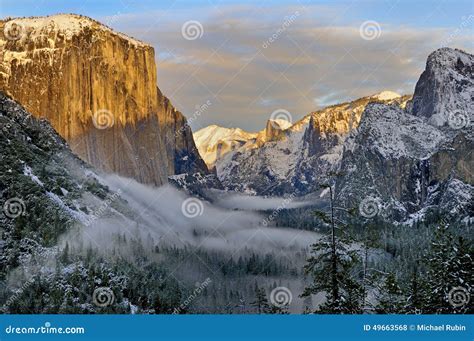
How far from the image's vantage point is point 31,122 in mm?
176750

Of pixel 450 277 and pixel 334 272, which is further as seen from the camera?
pixel 450 277

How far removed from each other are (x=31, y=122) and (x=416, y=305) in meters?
131

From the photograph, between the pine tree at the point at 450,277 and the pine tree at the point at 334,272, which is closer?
the pine tree at the point at 334,272

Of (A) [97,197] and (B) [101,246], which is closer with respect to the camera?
(B) [101,246]

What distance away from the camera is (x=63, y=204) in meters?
139

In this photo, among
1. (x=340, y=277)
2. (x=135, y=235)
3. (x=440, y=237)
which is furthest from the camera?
(x=135, y=235)

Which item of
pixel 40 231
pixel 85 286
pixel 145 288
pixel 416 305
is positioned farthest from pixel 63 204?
pixel 416 305

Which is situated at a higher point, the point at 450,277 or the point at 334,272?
the point at 334,272

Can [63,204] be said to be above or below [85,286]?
above

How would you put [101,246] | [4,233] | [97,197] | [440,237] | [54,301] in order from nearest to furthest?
[440,237], [54,301], [4,233], [101,246], [97,197]

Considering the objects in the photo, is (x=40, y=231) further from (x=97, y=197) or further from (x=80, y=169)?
(x=80, y=169)

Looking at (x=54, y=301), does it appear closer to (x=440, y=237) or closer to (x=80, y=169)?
(x=440, y=237)

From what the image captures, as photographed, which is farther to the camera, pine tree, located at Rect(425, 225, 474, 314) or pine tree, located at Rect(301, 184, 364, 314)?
pine tree, located at Rect(425, 225, 474, 314)

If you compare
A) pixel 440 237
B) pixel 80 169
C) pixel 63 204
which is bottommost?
pixel 440 237
